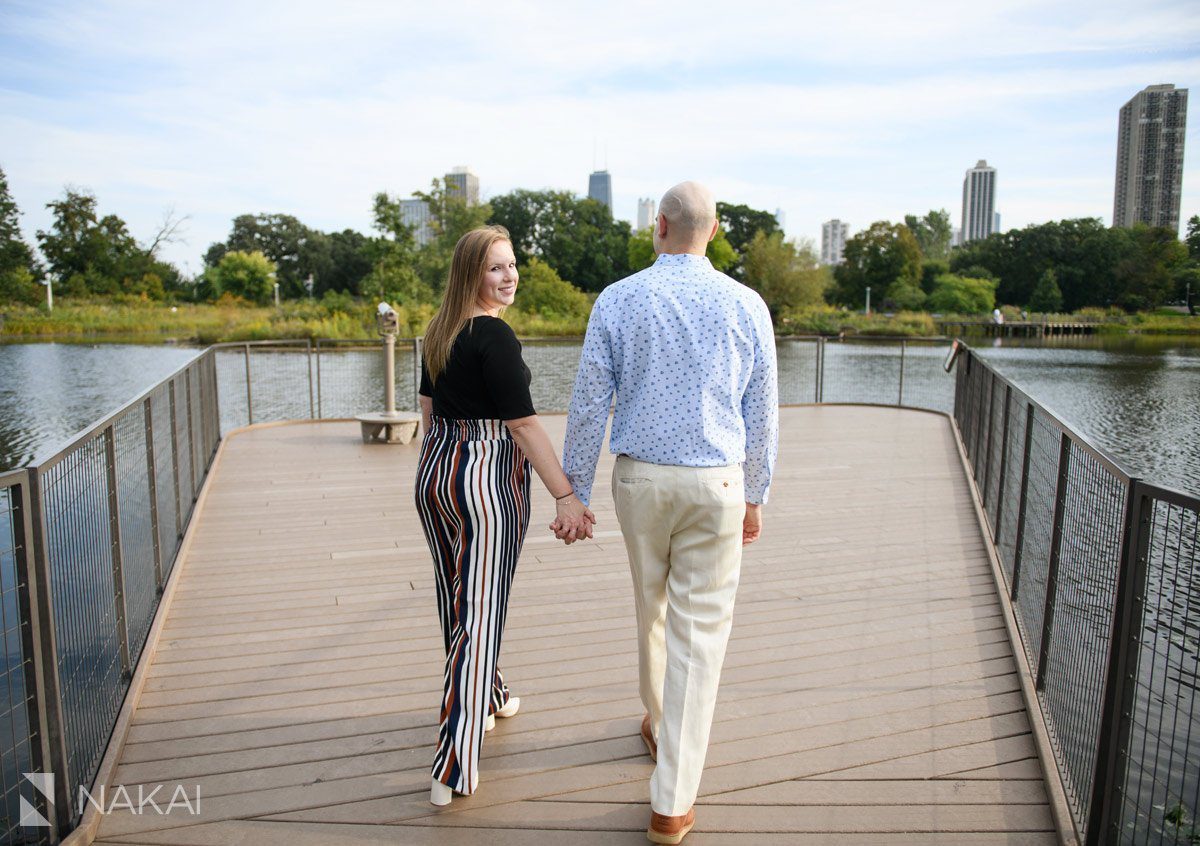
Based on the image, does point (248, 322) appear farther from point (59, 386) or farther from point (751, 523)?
point (751, 523)

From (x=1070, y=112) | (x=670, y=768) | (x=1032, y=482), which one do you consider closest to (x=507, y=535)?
(x=670, y=768)

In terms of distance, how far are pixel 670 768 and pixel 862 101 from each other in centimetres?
2611

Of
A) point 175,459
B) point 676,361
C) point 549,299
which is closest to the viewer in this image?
point 676,361

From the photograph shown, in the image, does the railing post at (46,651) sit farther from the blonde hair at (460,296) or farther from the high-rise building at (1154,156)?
the high-rise building at (1154,156)

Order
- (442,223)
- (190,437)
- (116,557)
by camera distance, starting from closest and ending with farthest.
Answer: (116,557)
(190,437)
(442,223)

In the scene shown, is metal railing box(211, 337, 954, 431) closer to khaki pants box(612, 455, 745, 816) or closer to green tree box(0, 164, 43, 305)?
khaki pants box(612, 455, 745, 816)

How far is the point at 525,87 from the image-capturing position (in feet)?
61.2

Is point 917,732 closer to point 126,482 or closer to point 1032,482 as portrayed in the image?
point 1032,482

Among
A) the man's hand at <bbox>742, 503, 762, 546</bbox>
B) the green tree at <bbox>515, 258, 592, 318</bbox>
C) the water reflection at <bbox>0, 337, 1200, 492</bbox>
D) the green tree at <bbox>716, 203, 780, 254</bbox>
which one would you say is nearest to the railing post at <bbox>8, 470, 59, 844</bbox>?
the man's hand at <bbox>742, 503, 762, 546</bbox>

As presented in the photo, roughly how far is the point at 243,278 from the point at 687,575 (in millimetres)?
53126

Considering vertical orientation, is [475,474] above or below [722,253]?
below

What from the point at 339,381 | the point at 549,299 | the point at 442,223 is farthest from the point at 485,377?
the point at 442,223

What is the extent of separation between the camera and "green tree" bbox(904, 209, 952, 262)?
319 ft

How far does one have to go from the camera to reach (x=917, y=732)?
101 inches
